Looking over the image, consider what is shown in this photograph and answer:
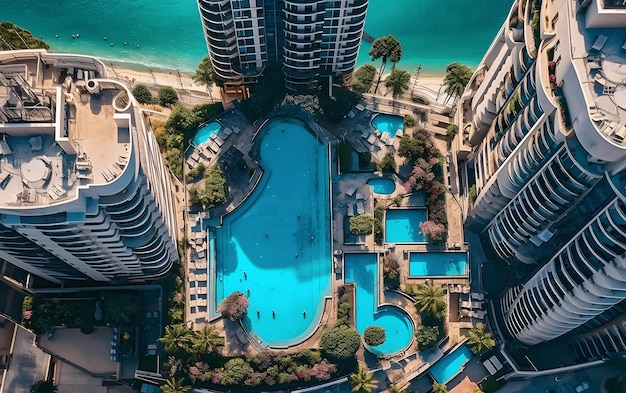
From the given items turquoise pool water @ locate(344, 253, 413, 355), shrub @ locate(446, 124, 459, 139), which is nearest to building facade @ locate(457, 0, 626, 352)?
shrub @ locate(446, 124, 459, 139)

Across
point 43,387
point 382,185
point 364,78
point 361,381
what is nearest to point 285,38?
point 364,78

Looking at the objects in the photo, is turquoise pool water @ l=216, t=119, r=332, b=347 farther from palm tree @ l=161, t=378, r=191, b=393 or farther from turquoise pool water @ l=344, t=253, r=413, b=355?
palm tree @ l=161, t=378, r=191, b=393

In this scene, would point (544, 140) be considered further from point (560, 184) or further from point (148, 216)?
point (148, 216)

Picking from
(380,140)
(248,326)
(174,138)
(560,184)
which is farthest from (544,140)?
(174,138)

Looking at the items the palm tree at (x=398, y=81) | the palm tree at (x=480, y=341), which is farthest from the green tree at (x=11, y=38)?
the palm tree at (x=480, y=341)

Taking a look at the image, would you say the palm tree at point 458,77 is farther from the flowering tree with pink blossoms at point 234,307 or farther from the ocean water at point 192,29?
the flowering tree with pink blossoms at point 234,307

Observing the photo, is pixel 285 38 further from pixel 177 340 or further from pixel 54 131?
pixel 177 340
